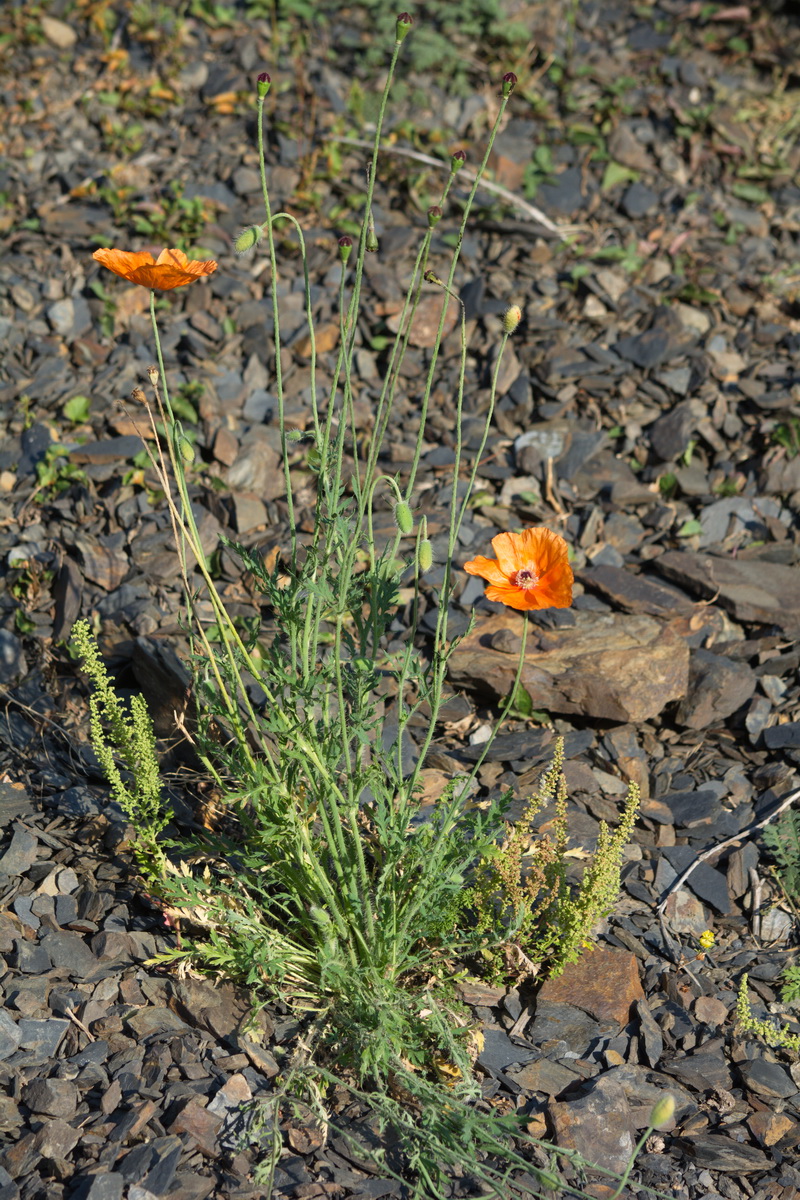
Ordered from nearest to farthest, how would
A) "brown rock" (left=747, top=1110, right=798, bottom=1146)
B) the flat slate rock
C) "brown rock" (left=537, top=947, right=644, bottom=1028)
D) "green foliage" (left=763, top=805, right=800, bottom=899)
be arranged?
"brown rock" (left=747, top=1110, right=798, bottom=1146), "brown rock" (left=537, top=947, right=644, bottom=1028), "green foliage" (left=763, top=805, right=800, bottom=899), the flat slate rock

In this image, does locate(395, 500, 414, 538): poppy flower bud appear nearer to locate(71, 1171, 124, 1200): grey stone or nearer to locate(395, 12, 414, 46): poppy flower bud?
locate(395, 12, 414, 46): poppy flower bud

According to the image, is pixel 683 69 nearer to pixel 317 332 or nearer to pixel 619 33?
pixel 619 33

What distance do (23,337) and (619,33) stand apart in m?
4.04

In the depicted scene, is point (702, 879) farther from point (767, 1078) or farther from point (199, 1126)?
point (199, 1126)

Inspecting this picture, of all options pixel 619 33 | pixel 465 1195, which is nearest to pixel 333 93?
pixel 619 33

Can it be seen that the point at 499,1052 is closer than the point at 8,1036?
No

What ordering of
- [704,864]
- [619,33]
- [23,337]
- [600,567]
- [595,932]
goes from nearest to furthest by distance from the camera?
[595,932] < [704,864] < [600,567] < [23,337] < [619,33]

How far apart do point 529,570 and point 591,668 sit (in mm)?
1173

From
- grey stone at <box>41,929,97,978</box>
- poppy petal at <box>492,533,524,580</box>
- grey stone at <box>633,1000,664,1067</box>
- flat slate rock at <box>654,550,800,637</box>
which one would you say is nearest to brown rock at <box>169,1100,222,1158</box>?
grey stone at <box>41,929,97,978</box>

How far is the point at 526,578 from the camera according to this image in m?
2.38

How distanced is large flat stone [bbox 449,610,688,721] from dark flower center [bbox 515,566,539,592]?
1.06m

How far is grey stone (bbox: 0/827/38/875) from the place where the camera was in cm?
279

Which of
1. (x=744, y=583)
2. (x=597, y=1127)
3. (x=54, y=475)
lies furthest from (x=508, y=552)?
(x=54, y=475)

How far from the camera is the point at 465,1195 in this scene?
2.20m
